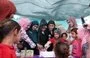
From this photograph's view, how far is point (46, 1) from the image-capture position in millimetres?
4512

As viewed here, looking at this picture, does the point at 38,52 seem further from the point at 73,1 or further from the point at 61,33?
the point at 73,1

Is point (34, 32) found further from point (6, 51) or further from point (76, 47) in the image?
point (6, 51)

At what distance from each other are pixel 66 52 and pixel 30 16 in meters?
2.19

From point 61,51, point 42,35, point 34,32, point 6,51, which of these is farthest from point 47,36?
point 6,51

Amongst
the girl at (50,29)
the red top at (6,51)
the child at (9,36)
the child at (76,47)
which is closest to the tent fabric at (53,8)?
the girl at (50,29)

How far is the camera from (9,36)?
6.46 feet

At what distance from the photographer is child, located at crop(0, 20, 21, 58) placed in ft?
6.07

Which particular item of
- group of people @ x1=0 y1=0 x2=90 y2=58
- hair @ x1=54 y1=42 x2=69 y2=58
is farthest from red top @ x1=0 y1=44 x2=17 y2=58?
group of people @ x1=0 y1=0 x2=90 y2=58

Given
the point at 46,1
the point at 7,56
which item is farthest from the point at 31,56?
the point at 7,56

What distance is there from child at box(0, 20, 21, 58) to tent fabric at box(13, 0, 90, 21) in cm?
239

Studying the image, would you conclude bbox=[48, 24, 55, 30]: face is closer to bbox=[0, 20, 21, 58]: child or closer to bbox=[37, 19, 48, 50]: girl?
bbox=[37, 19, 48, 50]: girl

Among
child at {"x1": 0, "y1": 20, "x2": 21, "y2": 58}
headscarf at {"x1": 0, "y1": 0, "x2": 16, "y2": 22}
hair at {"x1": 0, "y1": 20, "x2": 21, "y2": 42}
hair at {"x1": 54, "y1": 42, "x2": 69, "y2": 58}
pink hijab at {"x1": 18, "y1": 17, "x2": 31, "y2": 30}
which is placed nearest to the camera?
headscarf at {"x1": 0, "y1": 0, "x2": 16, "y2": 22}

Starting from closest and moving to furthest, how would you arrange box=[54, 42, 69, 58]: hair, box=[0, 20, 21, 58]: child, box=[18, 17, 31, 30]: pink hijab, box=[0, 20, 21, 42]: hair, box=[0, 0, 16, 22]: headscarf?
box=[0, 0, 16, 22]: headscarf < box=[0, 20, 21, 58]: child < box=[0, 20, 21, 42]: hair < box=[54, 42, 69, 58]: hair < box=[18, 17, 31, 30]: pink hijab

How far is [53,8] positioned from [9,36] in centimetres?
256
